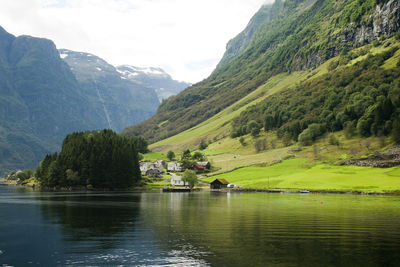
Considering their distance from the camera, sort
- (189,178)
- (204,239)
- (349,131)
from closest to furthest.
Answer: (204,239) → (189,178) → (349,131)

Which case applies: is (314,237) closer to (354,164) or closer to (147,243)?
(147,243)

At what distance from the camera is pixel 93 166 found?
155 meters

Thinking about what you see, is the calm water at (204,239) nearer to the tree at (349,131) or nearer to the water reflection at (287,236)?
the water reflection at (287,236)

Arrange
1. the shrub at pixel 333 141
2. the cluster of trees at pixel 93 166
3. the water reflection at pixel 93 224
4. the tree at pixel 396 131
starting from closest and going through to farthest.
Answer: the water reflection at pixel 93 224
the cluster of trees at pixel 93 166
the tree at pixel 396 131
the shrub at pixel 333 141

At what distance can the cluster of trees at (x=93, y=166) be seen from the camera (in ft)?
511

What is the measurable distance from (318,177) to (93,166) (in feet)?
309

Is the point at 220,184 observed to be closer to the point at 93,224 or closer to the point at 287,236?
the point at 93,224

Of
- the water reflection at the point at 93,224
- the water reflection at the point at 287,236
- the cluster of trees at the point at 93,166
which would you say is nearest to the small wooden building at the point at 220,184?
the cluster of trees at the point at 93,166

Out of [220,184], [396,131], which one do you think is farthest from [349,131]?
[220,184]

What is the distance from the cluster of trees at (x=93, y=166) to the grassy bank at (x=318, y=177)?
2050 inches

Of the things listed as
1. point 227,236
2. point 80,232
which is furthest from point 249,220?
point 80,232

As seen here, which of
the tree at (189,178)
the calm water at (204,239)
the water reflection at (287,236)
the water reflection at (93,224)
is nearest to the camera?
the calm water at (204,239)

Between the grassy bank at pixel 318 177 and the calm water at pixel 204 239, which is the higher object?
the grassy bank at pixel 318 177

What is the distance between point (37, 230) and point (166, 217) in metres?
22.4
